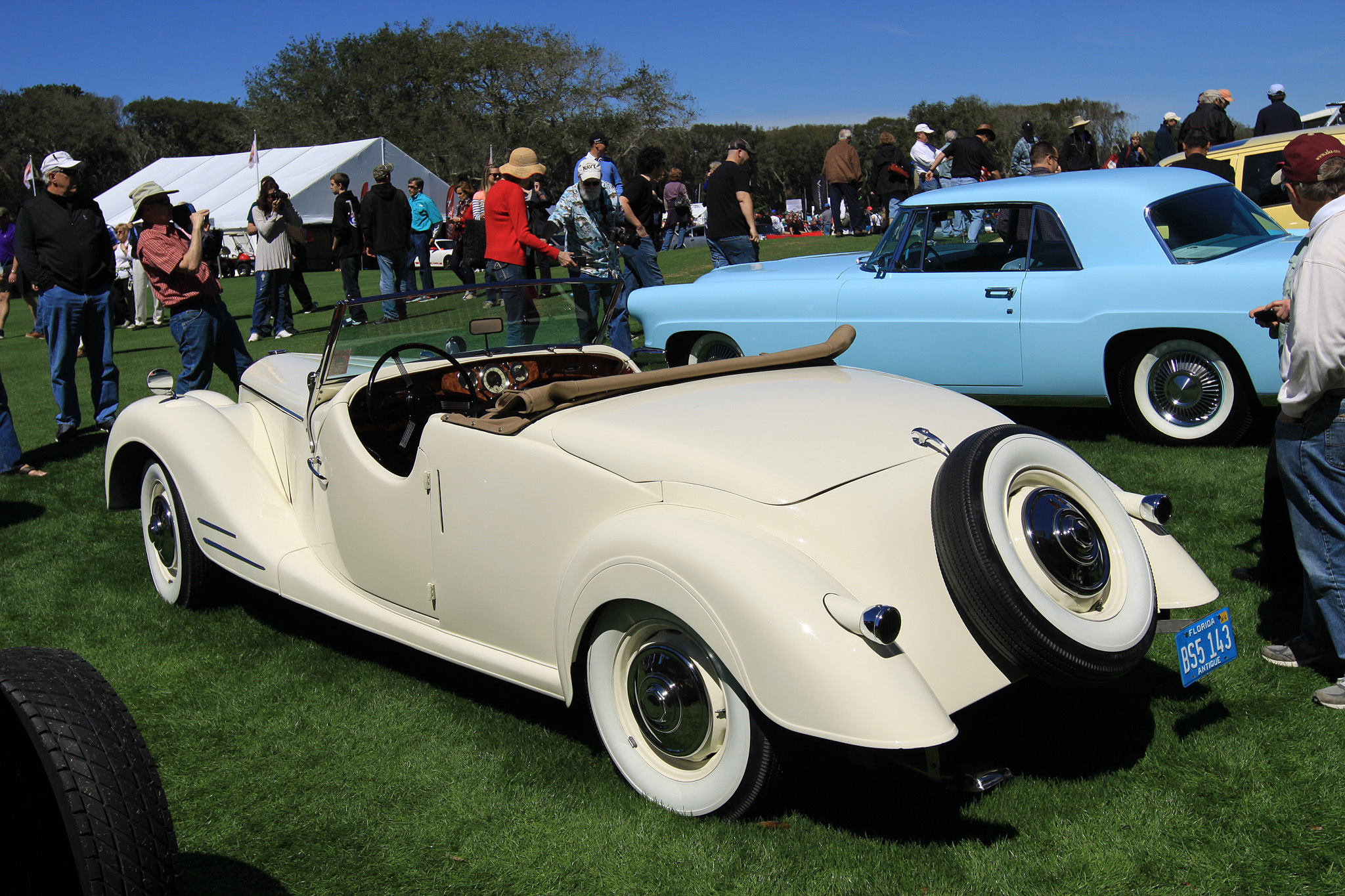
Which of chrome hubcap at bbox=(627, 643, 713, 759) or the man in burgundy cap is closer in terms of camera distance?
chrome hubcap at bbox=(627, 643, 713, 759)

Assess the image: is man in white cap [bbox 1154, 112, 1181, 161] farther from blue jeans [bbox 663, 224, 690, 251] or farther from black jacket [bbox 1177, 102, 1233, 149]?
blue jeans [bbox 663, 224, 690, 251]

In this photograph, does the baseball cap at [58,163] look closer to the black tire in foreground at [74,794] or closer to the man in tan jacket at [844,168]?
the black tire in foreground at [74,794]

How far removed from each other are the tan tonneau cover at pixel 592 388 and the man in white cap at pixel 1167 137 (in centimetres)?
1321

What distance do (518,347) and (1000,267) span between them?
3.60 metres

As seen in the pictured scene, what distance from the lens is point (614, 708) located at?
2943 millimetres

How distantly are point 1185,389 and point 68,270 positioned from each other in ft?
25.5

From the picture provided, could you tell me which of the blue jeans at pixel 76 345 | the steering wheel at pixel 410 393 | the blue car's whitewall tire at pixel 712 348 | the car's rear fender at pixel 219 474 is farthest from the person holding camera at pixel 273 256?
the steering wheel at pixel 410 393

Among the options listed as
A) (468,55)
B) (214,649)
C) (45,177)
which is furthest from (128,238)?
(468,55)

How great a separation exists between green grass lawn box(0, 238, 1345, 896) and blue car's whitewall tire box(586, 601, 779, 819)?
80 mm

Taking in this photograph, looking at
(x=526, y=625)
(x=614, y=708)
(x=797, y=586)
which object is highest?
(x=797, y=586)

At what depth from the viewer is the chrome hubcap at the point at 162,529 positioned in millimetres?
4680

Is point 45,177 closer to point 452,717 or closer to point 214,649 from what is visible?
point 214,649

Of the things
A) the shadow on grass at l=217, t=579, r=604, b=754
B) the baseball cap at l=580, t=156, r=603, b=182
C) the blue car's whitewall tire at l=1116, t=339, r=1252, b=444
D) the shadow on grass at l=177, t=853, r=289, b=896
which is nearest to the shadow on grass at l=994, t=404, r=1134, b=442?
the blue car's whitewall tire at l=1116, t=339, r=1252, b=444

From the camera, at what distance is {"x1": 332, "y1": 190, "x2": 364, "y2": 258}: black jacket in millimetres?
13594
